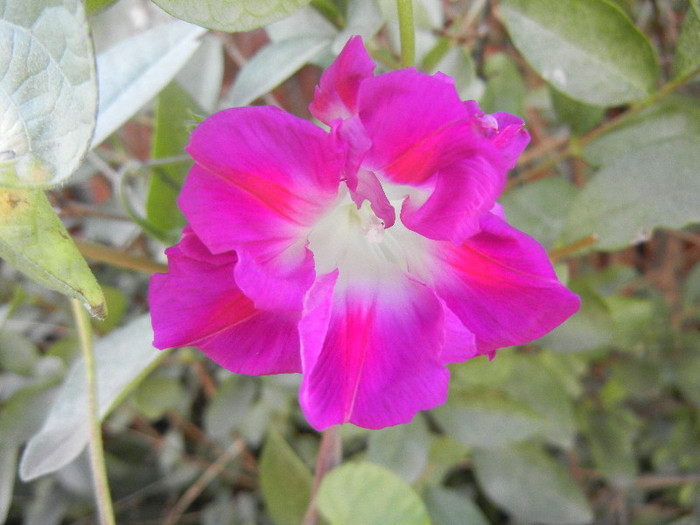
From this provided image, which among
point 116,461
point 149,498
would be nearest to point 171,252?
point 116,461

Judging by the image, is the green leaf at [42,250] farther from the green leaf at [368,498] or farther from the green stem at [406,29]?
the green leaf at [368,498]

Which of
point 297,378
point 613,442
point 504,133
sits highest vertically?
point 504,133

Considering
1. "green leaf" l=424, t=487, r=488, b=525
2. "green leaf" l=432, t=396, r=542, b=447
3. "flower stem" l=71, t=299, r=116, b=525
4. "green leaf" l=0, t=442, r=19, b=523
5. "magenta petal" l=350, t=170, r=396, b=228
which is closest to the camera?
"magenta petal" l=350, t=170, r=396, b=228

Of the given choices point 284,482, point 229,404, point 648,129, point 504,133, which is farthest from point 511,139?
point 229,404

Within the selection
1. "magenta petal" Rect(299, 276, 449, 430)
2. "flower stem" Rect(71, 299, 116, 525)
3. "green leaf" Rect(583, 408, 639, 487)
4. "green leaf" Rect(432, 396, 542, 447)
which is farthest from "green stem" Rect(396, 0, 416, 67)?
"green leaf" Rect(583, 408, 639, 487)

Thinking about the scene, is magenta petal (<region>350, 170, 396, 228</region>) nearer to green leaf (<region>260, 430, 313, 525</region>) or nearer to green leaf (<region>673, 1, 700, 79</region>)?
green leaf (<region>673, 1, 700, 79</region>)

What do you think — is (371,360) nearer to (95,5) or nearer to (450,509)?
(95,5)
